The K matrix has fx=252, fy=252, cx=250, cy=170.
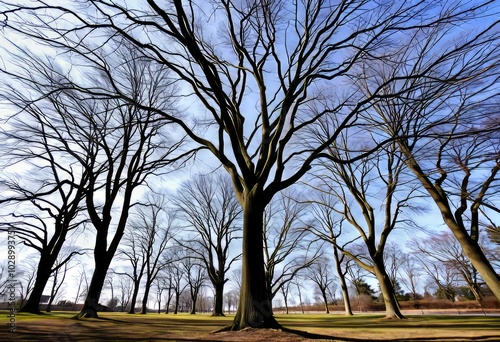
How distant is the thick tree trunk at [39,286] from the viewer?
13.9 meters

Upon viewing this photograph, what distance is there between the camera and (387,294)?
1358 cm

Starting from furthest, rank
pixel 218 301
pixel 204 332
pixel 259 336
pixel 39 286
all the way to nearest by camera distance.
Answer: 1. pixel 218 301
2. pixel 39 286
3. pixel 204 332
4. pixel 259 336

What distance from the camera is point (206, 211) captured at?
26062mm

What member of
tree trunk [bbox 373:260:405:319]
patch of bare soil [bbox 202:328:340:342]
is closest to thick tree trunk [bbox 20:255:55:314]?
patch of bare soil [bbox 202:328:340:342]

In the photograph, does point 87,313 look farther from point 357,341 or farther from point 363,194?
point 363,194

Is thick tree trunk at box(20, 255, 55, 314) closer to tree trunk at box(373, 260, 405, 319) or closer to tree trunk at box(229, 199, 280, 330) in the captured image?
tree trunk at box(229, 199, 280, 330)

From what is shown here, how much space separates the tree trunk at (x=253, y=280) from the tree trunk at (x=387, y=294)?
34.9 feet

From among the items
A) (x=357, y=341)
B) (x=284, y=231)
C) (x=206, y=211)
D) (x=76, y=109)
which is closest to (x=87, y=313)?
(x=76, y=109)

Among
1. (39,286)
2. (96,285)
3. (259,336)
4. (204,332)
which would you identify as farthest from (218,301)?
(259,336)

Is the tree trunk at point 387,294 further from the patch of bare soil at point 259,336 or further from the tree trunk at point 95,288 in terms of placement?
the tree trunk at point 95,288

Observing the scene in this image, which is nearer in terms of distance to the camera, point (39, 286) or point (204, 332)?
point (204, 332)

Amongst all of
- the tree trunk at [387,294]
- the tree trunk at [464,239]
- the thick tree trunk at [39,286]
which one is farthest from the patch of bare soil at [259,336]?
the thick tree trunk at [39,286]

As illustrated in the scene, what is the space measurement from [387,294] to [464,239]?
612cm

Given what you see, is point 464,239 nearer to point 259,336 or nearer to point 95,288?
point 259,336
